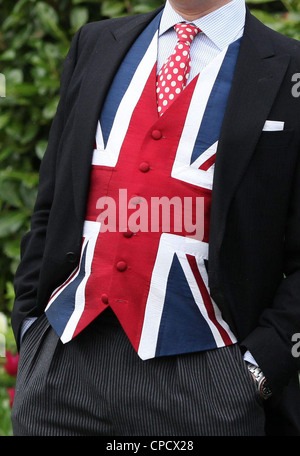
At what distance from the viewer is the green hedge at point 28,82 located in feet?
11.5

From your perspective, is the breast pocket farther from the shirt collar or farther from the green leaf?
the green leaf

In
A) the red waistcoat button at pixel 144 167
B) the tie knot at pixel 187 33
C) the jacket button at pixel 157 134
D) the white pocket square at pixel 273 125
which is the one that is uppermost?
the tie knot at pixel 187 33

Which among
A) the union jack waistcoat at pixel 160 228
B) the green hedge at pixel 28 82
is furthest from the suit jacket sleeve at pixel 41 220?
the green hedge at pixel 28 82

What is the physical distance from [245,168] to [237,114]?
0.13 m

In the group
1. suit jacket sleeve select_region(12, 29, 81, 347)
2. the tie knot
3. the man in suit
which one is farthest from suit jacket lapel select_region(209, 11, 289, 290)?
suit jacket sleeve select_region(12, 29, 81, 347)

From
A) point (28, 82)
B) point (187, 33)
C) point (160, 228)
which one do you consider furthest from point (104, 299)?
point (28, 82)

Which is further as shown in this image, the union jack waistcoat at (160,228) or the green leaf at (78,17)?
the green leaf at (78,17)

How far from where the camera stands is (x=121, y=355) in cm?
186

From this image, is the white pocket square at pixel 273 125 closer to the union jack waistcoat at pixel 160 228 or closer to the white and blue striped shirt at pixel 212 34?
the union jack waistcoat at pixel 160 228

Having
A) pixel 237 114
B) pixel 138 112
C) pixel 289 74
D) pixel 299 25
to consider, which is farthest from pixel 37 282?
pixel 299 25

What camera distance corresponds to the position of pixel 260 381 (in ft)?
5.98

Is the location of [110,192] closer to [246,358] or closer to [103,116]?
[103,116]

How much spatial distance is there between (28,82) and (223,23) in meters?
2.01

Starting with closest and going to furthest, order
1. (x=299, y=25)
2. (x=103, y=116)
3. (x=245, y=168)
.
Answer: (x=245, y=168) → (x=103, y=116) → (x=299, y=25)
